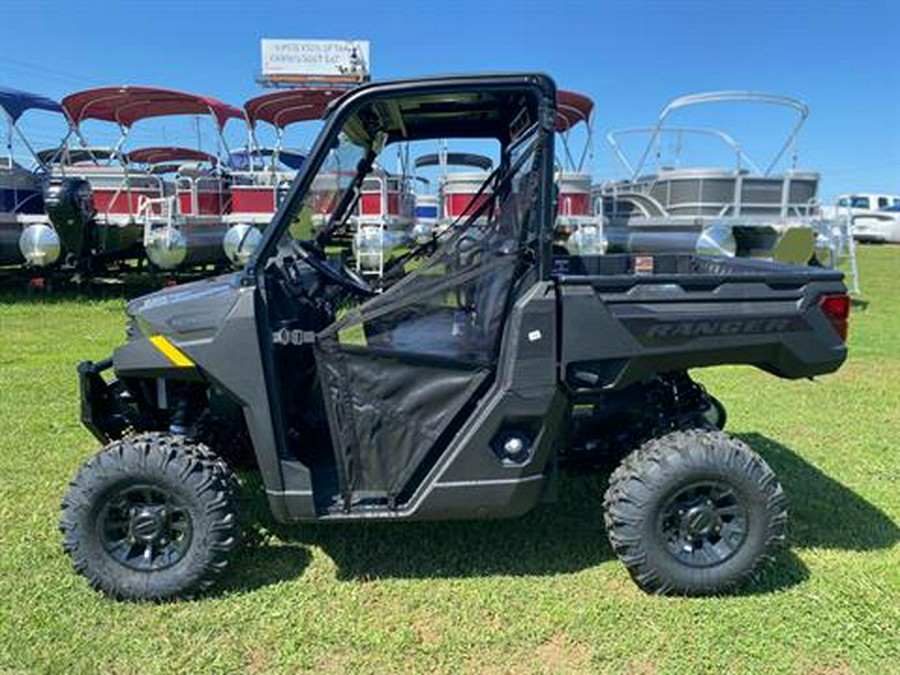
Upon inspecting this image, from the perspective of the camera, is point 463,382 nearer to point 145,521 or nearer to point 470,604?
point 470,604

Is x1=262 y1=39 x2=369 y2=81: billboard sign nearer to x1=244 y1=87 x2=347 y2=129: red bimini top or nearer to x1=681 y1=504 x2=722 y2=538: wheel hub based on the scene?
x1=244 y1=87 x2=347 y2=129: red bimini top

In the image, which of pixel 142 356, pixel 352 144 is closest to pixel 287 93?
pixel 352 144

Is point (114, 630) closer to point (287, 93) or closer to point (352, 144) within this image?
point (352, 144)

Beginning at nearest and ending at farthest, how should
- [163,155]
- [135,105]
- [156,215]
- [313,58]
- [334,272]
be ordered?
[334,272] → [156,215] → [135,105] → [163,155] → [313,58]

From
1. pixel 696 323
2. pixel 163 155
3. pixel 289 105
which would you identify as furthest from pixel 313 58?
pixel 696 323

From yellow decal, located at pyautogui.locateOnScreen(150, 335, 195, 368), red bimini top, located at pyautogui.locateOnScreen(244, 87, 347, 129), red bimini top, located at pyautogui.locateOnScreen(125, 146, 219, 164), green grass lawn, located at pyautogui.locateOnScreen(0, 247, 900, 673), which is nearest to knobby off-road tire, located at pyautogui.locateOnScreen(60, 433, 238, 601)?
green grass lawn, located at pyautogui.locateOnScreen(0, 247, 900, 673)

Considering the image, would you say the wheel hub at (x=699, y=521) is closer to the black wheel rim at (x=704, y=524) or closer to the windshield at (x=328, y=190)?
the black wheel rim at (x=704, y=524)

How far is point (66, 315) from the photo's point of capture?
930 cm

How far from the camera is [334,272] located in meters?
3.47

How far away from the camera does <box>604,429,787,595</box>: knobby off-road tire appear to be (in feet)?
9.12

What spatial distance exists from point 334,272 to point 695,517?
196cm

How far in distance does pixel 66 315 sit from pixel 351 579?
7.94 m

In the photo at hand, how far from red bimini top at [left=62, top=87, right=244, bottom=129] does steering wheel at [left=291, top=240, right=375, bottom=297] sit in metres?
9.42

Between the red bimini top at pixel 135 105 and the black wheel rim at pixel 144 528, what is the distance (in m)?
10.2
